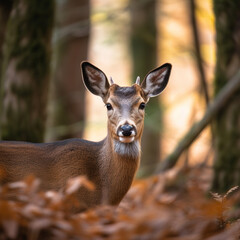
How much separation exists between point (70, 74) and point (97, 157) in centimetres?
838

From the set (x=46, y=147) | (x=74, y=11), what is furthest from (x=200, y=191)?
(x=74, y=11)

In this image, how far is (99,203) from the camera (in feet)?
21.1

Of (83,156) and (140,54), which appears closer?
(83,156)

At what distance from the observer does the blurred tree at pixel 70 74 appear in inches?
531

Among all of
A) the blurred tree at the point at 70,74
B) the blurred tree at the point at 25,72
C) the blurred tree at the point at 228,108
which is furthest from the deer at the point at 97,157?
the blurred tree at the point at 70,74

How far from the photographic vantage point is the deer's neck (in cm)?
666

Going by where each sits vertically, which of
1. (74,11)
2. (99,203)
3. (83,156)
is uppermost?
(74,11)

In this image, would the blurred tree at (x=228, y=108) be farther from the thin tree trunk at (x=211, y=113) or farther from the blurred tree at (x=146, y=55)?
the blurred tree at (x=146, y=55)

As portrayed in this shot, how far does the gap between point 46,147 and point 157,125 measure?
6673 mm

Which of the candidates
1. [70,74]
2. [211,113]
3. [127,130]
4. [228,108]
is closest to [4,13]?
[127,130]

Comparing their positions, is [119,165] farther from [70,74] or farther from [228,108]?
[70,74]

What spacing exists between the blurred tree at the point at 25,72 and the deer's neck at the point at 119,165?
4.71 ft

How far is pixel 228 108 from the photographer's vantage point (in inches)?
335

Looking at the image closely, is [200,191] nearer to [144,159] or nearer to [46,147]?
[46,147]
